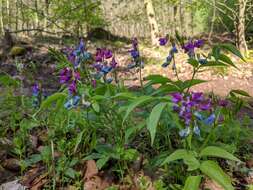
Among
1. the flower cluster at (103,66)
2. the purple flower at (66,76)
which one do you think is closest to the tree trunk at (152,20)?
the flower cluster at (103,66)

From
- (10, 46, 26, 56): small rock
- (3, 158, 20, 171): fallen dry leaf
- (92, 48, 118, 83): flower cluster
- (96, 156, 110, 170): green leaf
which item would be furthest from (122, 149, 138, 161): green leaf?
(10, 46, 26, 56): small rock

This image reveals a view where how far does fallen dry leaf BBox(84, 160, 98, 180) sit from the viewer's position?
2.44 meters

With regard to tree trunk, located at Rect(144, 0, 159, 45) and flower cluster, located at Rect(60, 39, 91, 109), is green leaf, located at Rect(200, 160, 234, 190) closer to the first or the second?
flower cluster, located at Rect(60, 39, 91, 109)

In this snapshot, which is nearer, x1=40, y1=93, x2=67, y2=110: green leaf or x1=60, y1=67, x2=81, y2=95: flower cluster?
x1=40, y1=93, x2=67, y2=110: green leaf

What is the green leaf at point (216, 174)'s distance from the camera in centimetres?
168

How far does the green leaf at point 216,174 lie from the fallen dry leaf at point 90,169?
863 mm

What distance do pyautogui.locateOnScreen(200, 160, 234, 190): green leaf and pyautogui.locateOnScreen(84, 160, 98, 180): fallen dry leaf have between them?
2.83ft

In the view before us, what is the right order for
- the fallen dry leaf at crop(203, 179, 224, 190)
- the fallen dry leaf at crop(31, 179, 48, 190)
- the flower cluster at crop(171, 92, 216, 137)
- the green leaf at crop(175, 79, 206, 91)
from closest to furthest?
1. the flower cluster at crop(171, 92, 216, 137)
2. the green leaf at crop(175, 79, 206, 91)
3. the fallen dry leaf at crop(203, 179, 224, 190)
4. the fallen dry leaf at crop(31, 179, 48, 190)

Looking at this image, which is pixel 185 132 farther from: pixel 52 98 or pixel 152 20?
pixel 152 20

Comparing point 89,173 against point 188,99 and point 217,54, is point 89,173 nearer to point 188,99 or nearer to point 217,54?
point 188,99

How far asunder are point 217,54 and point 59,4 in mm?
11083

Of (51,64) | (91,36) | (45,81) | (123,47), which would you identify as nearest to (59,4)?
(91,36)

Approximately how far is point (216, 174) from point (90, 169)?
3.22ft

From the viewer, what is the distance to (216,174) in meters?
1.73
